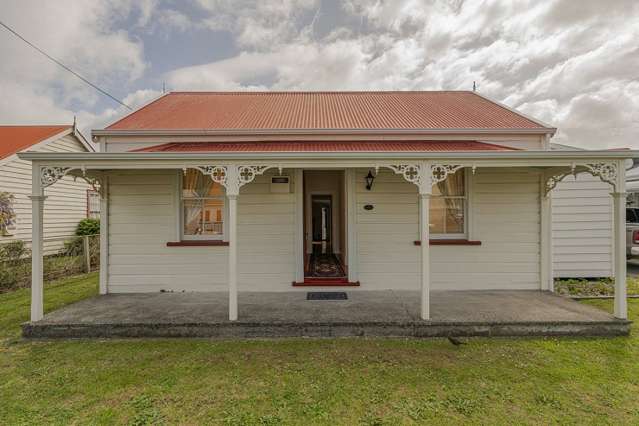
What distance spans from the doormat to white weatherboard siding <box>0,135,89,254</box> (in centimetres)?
794

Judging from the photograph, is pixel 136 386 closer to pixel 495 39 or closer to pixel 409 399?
pixel 409 399

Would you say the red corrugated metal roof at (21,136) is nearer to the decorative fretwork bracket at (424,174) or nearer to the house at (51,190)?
the house at (51,190)

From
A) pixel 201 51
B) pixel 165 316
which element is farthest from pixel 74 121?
pixel 165 316

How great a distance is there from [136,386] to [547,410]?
4.20 m

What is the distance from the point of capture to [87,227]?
1198cm

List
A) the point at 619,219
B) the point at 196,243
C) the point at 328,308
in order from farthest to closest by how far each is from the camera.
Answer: the point at 196,243, the point at 328,308, the point at 619,219

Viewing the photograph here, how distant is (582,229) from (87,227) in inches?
685

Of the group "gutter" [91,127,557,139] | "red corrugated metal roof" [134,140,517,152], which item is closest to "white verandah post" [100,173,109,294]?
"red corrugated metal roof" [134,140,517,152]

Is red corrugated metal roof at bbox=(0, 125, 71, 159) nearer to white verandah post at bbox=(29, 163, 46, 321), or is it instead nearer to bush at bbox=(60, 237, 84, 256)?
bush at bbox=(60, 237, 84, 256)

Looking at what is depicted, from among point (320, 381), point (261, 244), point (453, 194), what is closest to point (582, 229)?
point (453, 194)

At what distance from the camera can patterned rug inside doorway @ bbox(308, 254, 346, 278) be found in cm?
650

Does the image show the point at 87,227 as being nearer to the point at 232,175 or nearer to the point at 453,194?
the point at 232,175

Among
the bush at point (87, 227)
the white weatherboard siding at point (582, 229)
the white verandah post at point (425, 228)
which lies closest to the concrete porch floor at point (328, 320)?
the white verandah post at point (425, 228)

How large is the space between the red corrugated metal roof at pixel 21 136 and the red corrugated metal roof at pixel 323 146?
27.3 ft
